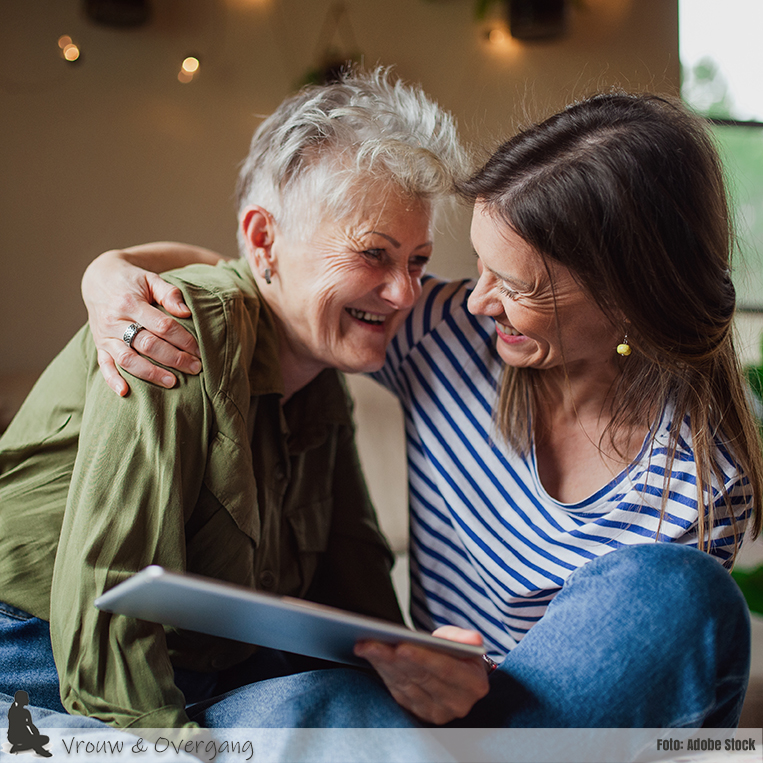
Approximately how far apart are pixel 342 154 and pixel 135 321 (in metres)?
0.42

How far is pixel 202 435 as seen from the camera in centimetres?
90

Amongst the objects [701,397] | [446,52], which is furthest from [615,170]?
[446,52]

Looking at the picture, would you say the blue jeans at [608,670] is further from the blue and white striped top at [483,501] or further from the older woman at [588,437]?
the blue and white striped top at [483,501]

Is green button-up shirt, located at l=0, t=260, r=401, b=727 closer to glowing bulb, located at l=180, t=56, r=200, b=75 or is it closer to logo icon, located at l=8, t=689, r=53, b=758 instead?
logo icon, located at l=8, t=689, r=53, b=758

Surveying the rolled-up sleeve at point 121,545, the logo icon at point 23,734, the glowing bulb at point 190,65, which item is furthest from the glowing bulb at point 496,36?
the logo icon at point 23,734

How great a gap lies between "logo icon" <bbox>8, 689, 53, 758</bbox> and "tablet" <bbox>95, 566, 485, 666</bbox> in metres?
0.19

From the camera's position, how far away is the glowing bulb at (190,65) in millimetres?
2023

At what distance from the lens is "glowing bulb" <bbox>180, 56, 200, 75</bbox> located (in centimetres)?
202

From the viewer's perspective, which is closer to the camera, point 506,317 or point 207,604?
point 207,604

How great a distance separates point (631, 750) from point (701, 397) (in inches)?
20.2

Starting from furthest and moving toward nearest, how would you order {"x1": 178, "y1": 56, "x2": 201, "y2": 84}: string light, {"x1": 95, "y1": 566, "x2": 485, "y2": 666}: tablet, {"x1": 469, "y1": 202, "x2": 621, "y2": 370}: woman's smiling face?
{"x1": 178, "y1": 56, "x2": 201, "y2": 84}: string light < {"x1": 469, "y1": 202, "x2": 621, "y2": 370}: woman's smiling face < {"x1": 95, "y1": 566, "x2": 485, "y2": 666}: tablet

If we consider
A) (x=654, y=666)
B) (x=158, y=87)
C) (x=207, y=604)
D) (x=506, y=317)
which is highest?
(x=158, y=87)

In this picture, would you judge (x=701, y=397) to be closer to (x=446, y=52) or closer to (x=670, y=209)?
(x=670, y=209)

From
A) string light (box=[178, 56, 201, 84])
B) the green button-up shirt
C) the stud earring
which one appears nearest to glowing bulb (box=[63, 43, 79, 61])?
string light (box=[178, 56, 201, 84])
